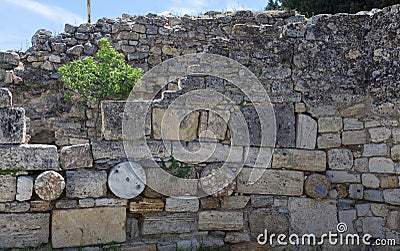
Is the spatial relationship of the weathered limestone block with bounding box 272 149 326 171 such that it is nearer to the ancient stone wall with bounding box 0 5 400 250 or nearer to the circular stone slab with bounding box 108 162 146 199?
the ancient stone wall with bounding box 0 5 400 250

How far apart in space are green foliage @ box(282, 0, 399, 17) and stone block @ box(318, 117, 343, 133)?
25.8 ft

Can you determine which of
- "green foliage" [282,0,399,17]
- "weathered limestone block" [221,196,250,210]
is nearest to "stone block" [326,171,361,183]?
"weathered limestone block" [221,196,250,210]

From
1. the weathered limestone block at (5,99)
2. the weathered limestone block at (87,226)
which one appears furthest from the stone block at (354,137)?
the weathered limestone block at (5,99)

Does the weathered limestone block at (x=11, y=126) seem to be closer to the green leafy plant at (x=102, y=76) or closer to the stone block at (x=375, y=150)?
the green leafy plant at (x=102, y=76)

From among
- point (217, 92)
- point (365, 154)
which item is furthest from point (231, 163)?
point (365, 154)

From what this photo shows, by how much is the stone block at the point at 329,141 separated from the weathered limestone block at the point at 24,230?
295 cm

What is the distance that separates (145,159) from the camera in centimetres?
460

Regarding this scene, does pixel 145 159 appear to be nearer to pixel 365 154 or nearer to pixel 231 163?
pixel 231 163

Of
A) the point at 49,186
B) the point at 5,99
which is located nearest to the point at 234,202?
the point at 49,186

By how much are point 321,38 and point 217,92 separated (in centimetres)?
137

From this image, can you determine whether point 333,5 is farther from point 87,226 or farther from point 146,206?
point 87,226

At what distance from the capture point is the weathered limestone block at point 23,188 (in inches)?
169

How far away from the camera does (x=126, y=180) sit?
450 cm

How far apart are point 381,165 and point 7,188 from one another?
3.83m
